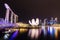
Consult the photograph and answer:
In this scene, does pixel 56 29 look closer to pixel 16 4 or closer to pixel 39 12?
pixel 39 12

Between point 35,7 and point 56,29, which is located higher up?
point 35,7

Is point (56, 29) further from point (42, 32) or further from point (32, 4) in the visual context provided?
point (32, 4)

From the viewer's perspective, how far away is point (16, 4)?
5.46 ft

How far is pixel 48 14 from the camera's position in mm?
1693

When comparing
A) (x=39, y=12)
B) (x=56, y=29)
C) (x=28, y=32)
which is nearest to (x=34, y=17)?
(x=39, y=12)

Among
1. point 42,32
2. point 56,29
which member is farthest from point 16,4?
point 56,29

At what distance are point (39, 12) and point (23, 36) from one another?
35 cm

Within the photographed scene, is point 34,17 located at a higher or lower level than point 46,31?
higher

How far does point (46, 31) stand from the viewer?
1.64 m

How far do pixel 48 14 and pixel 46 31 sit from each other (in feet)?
0.71

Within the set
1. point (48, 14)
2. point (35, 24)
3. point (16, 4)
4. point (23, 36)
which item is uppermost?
point (16, 4)

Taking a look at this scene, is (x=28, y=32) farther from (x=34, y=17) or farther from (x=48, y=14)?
(x=48, y=14)

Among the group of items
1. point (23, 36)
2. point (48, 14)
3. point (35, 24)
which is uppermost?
point (48, 14)

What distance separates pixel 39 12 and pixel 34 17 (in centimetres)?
9
